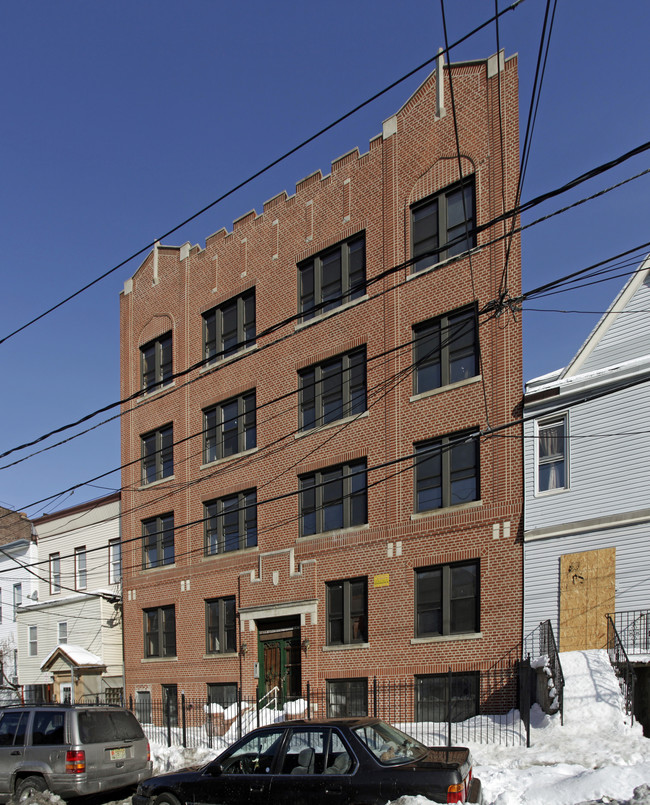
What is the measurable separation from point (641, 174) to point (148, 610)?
24.8 meters

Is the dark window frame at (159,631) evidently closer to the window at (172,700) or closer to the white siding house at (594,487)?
the window at (172,700)

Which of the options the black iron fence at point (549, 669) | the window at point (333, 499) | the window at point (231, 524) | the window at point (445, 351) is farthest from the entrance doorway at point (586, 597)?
the window at point (231, 524)

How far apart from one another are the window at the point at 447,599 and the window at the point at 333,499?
2695 millimetres

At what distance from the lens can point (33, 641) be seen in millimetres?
37594

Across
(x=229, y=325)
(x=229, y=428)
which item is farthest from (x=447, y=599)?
(x=229, y=325)

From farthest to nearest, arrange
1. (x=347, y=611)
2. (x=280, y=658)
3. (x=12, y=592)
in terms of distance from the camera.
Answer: (x=12, y=592) → (x=280, y=658) → (x=347, y=611)

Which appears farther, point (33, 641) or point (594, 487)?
point (33, 641)

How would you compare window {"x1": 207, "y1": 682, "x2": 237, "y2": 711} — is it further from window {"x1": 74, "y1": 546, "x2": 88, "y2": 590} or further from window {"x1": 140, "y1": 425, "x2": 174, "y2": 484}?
window {"x1": 74, "y1": 546, "x2": 88, "y2": 590}

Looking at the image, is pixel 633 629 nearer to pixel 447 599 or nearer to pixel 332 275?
pixel 447 599

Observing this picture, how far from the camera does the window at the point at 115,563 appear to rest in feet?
111

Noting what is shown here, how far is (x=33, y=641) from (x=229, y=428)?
1585cm

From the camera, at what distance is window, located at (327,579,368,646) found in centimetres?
2383

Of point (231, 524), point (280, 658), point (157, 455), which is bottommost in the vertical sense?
point (280, 658)

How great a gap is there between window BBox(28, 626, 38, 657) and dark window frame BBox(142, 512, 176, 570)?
9.11 metres
